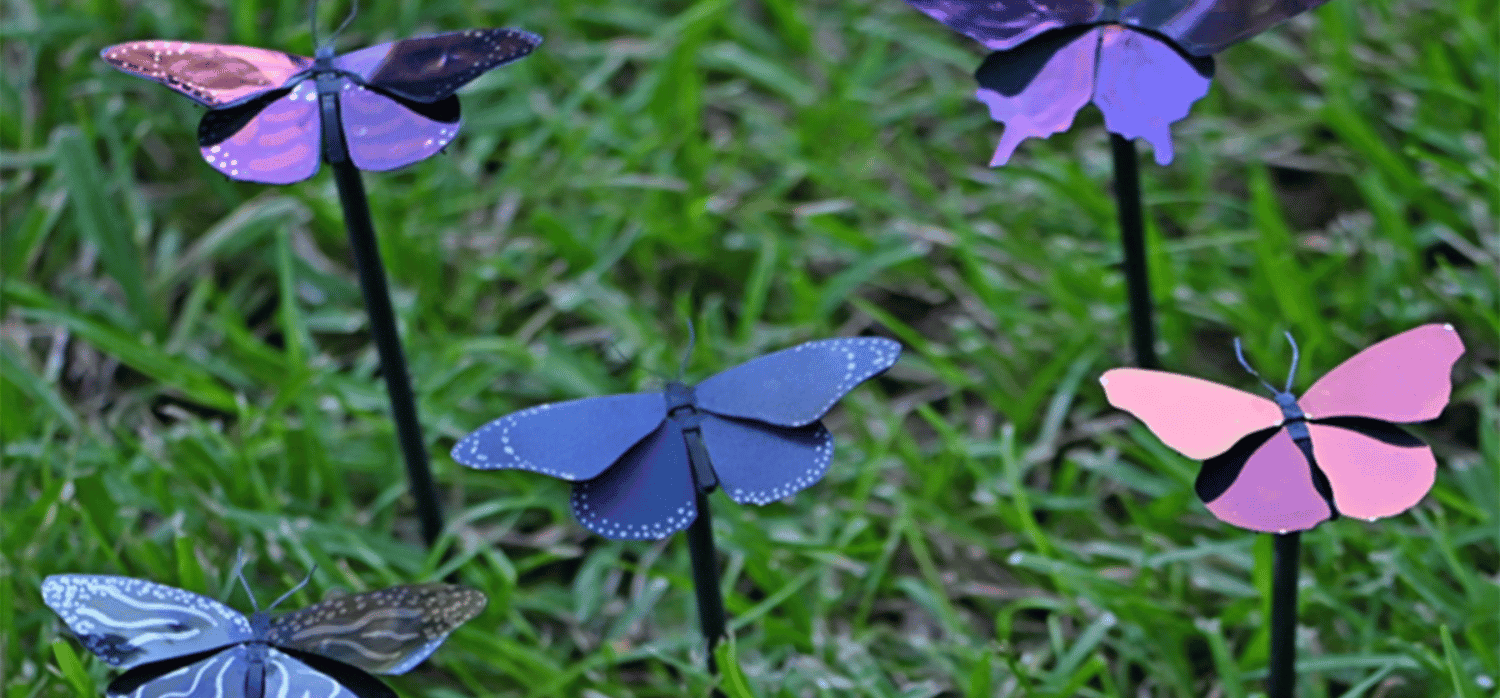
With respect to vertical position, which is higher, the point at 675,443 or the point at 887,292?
the point at 675,443

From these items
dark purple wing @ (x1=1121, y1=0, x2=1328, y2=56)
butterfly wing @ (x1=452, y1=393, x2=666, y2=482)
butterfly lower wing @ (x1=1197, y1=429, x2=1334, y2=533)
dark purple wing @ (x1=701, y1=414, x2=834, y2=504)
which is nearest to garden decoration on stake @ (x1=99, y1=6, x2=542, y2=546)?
butterfly wing @ (x1=452, y1=393, x2=666, y2=482)

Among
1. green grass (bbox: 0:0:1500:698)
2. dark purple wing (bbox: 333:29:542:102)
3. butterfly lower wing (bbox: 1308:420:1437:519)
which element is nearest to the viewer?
butterfly lower wing (bbox: 1308:420:1437:519)

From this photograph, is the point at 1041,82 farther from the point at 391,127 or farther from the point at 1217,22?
the point at 391,127

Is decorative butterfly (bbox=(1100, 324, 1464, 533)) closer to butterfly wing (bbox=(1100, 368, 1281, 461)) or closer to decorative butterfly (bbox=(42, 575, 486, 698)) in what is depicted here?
butterfly wing (bbox=(1100, 368, 1281, 461))

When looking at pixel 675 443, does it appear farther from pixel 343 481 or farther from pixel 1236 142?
pixel 1236 142

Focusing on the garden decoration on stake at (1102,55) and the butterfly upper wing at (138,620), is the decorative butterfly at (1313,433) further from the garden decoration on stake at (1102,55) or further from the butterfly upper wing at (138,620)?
the butterfly upper wing at (138,620)

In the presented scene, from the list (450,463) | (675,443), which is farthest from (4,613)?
(675,443)
